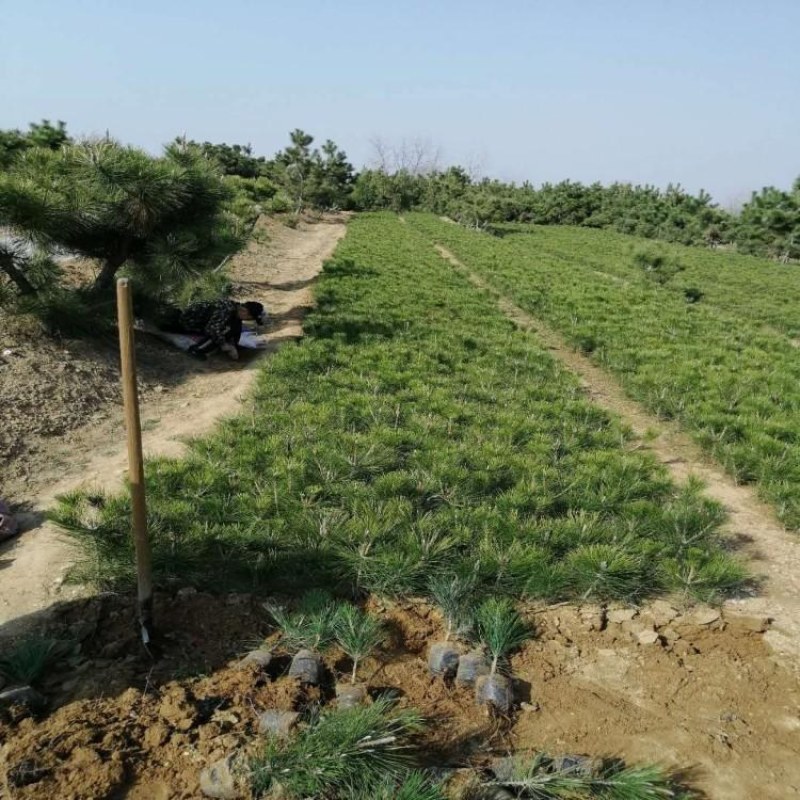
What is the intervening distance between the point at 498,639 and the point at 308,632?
1.01m

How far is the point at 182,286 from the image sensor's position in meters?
8.43

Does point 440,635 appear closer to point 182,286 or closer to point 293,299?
point 182,286

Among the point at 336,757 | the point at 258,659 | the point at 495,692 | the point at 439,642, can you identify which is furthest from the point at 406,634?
the point at 336,757

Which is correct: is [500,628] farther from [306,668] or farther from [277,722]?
[277,722]

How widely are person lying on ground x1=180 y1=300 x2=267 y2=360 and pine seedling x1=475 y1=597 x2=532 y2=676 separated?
6.42 meters

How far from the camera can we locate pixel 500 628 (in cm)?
351

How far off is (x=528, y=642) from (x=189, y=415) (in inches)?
181

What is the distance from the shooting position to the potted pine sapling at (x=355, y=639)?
308cm

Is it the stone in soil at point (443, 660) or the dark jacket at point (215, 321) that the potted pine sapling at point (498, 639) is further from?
the dark jacket at point (215, 321)

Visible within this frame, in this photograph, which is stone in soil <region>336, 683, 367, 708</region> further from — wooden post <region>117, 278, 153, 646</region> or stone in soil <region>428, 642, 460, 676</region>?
wooden post <region>117, 278, 153, 646</region>

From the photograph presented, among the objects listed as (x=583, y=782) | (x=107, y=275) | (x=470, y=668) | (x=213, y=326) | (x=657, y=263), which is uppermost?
(x=107, y=275)

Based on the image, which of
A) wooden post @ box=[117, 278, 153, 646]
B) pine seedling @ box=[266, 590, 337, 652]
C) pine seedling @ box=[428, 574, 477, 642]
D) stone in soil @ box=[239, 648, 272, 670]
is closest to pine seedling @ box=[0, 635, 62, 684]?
wooden post @ box=[117, 278, 153, 646]

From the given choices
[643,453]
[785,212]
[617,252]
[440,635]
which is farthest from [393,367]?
[785,212]

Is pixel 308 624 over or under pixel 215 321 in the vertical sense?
under
